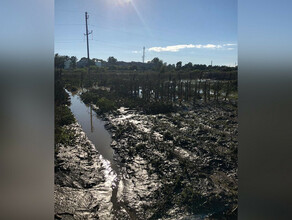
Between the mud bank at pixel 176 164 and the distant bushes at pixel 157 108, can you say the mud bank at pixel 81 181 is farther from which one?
the distant bushes at pixel 157 108

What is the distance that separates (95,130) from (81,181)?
69.8 inches

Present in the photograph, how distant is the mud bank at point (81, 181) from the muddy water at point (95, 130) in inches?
3.6

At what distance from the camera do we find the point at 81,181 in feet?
9.93

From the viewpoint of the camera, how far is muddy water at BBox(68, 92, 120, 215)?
369 centimetres

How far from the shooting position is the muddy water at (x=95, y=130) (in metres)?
3.69

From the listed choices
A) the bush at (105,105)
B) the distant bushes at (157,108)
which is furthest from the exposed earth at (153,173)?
the distant bushes at (157,108)

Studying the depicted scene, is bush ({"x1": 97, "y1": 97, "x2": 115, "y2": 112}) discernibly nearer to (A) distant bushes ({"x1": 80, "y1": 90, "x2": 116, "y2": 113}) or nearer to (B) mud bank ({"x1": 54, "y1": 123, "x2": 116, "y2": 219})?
(A) distant bushes ({"x1": 80, "y1": 90, "x2": 116, "y2": 113})

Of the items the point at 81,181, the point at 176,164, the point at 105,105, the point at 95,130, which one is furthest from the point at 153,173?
the point at 105,105

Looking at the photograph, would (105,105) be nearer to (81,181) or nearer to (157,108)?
(157,108)

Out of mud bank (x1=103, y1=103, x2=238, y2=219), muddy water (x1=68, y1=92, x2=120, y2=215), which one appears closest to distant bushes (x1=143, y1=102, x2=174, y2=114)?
mud bank (x1=103, y1=103, x2=238, y2=219)

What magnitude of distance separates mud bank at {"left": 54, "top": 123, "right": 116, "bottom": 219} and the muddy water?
9 cm
